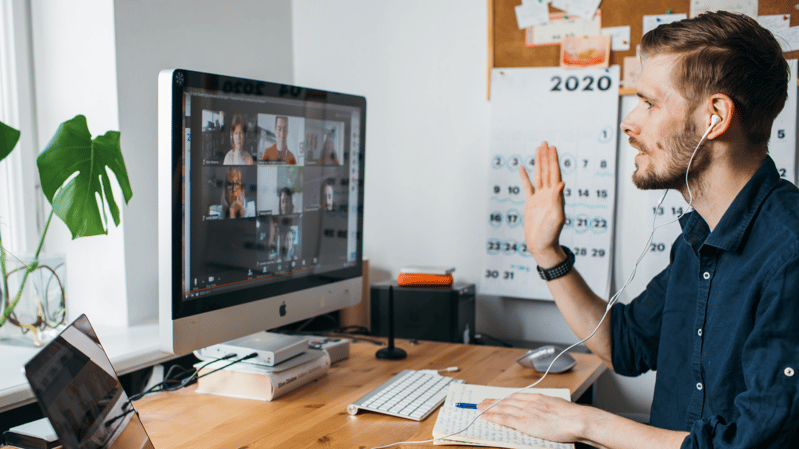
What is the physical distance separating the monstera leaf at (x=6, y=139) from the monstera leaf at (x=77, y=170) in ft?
0.27

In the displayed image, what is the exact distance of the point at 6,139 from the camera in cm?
131

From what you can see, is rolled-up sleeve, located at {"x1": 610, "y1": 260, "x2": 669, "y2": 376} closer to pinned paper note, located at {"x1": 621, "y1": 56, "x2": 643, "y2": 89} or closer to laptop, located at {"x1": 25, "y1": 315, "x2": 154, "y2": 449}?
pinned paper note, located at {"x1": 621, "y1": 56, "x2": 643, "y2": 89}

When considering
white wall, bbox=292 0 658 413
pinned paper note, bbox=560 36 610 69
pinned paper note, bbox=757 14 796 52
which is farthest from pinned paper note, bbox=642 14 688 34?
white wall, bbox=292 0 658 413

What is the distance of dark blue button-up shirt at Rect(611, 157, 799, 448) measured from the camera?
2.83ft

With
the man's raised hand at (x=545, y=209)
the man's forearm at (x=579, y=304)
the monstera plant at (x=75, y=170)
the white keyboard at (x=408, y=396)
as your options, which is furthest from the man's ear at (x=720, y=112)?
the monstera plant at (x=75, y=170)

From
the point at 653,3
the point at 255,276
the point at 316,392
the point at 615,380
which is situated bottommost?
the point at 615,380

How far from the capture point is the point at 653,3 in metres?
1.88

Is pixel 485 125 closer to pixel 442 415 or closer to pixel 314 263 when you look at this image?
pixel 314 263

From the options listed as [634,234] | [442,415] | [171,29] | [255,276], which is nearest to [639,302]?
[442,415]

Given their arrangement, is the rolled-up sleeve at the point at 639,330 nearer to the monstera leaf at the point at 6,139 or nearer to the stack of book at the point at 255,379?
the stack of book at the point at 255,379

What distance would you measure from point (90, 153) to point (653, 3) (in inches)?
63.4

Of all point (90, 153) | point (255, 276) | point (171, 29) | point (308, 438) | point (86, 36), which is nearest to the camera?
point (308, 438)

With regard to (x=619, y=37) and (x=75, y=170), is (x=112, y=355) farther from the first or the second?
(x=619, y=37)

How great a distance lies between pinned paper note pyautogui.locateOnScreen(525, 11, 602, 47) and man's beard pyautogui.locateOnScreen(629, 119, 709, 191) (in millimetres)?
936
